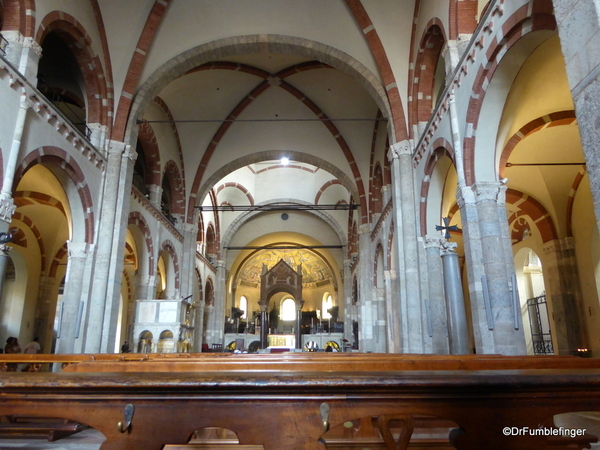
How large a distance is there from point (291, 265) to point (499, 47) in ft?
93.9

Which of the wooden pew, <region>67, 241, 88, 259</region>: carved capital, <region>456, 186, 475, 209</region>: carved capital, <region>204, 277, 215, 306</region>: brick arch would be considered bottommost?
the wooden pew

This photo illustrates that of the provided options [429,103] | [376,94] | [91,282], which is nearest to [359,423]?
[91,282]

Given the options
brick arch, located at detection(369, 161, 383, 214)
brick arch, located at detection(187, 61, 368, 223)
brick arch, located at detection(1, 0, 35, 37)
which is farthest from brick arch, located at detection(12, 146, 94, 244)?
brick arch, located at detection(369, 161, 383, 214)

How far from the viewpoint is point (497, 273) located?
6758 millimetres

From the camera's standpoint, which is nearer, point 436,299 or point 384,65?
point 436,299

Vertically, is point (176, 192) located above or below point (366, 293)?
above

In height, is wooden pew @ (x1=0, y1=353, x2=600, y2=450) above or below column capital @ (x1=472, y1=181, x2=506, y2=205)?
below

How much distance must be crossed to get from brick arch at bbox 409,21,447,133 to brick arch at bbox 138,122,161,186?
9032mm

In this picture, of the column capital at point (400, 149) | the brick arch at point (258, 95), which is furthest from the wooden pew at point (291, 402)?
the brick arch at point (258, 95)

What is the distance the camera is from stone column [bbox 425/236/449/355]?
31.6 feet

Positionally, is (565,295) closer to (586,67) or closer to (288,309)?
(586,67)

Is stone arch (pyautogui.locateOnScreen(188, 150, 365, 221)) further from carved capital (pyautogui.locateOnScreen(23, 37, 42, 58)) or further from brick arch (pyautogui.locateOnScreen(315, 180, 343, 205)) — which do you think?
carved capital (pyautogui.locateOnScreen(23, 37, 42, 58))

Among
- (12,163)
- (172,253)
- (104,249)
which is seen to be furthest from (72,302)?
(172,253)

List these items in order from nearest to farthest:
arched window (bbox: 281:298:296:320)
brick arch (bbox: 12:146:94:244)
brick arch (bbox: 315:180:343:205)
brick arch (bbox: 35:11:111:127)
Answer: brick arch (bbox: 12:146:94:244) < brick arch (bbox: 35:11:111:127) < brick arch (bbox: 315:180:343:205) < arched window (bbox: 281:298:296:320)
